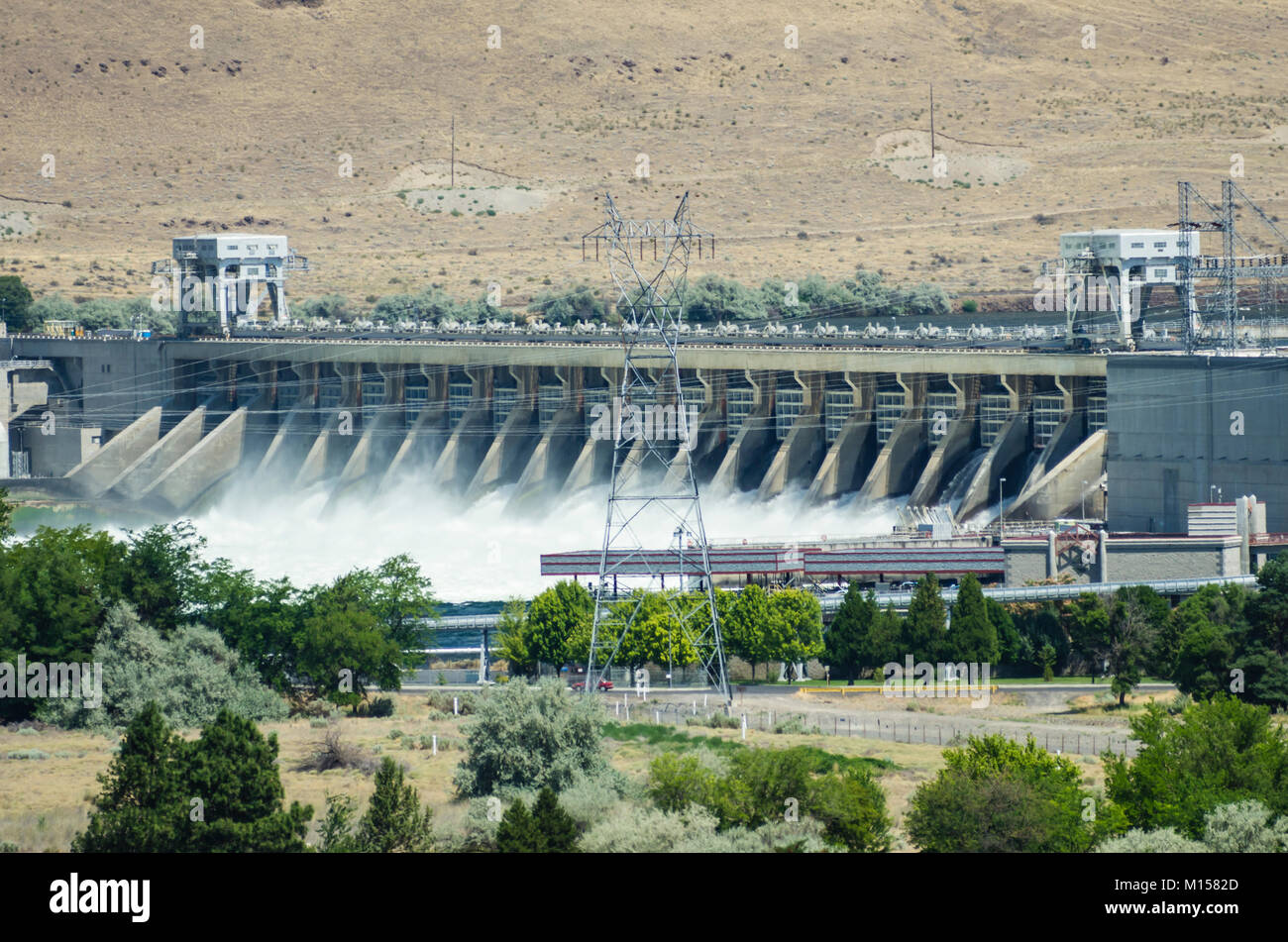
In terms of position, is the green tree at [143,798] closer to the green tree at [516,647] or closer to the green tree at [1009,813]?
the green tree at [1009,813]

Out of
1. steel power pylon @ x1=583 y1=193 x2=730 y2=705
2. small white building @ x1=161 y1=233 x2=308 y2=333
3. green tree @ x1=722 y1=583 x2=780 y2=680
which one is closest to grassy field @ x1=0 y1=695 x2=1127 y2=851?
steel power pylon @ x1=583 y1=193 x2=730 y2=705

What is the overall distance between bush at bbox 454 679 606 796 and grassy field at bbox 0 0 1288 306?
355 ft

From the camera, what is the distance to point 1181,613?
54.4 meters

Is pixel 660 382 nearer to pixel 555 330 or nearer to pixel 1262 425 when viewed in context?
pixel 555 330

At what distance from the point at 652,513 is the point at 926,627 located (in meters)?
26.1

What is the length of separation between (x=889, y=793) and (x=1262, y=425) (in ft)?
97.9

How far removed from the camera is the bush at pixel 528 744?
39625mm

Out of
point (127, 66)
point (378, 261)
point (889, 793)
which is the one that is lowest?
point (889, 793)

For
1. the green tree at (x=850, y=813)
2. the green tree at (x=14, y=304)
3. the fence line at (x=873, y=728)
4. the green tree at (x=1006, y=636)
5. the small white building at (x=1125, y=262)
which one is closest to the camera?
the green tree at (x=850, y=813)

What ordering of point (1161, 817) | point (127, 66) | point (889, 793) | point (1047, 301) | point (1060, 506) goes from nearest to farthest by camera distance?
point (1161, 817) → point (889, 793) → point (1060, 506) → point (1047, 301) → point (127, 66)

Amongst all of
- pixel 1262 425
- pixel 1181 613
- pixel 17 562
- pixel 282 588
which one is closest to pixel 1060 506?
pixel 1262 425

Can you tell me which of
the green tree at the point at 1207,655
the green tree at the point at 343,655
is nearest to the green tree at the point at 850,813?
the green tree at the point at 1207,655

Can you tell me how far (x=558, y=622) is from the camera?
56719 millimetres

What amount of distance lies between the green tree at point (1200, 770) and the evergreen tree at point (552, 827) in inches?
342
